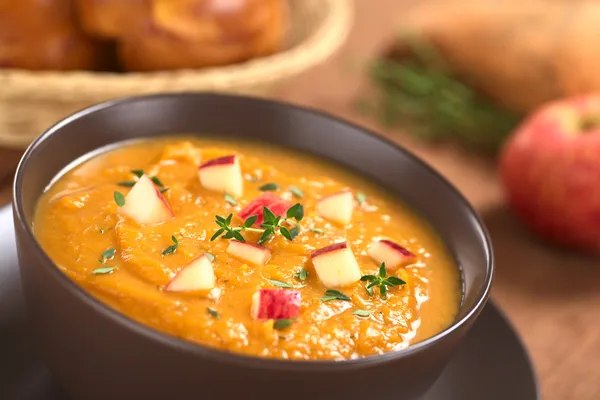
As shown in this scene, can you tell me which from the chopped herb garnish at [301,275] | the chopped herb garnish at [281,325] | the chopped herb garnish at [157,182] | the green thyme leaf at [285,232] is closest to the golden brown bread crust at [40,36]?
the chopped herb garnish at [157,182]

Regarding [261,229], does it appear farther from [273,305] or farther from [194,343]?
[194,343]

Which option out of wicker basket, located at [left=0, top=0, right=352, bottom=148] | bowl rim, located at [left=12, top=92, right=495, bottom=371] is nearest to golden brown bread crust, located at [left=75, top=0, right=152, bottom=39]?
wicker basket, located at [left=0, top=0, right=352, bottom=148]

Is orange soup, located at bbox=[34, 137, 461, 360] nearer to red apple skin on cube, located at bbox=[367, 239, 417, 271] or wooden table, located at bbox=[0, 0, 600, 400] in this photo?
red apple skin on cube, located at bbox=[367, 239, 417, 271]

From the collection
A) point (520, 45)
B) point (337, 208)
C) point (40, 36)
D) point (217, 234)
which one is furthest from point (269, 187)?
point (520, 45)

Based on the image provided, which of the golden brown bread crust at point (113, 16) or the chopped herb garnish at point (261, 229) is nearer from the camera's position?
the chopped herb garnish at point (261, 229)

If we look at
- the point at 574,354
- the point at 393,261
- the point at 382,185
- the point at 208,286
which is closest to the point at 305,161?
the point at 382,185

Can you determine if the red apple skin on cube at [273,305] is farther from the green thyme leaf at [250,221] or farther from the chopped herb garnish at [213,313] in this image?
the green thyme leaf at [250,221]
